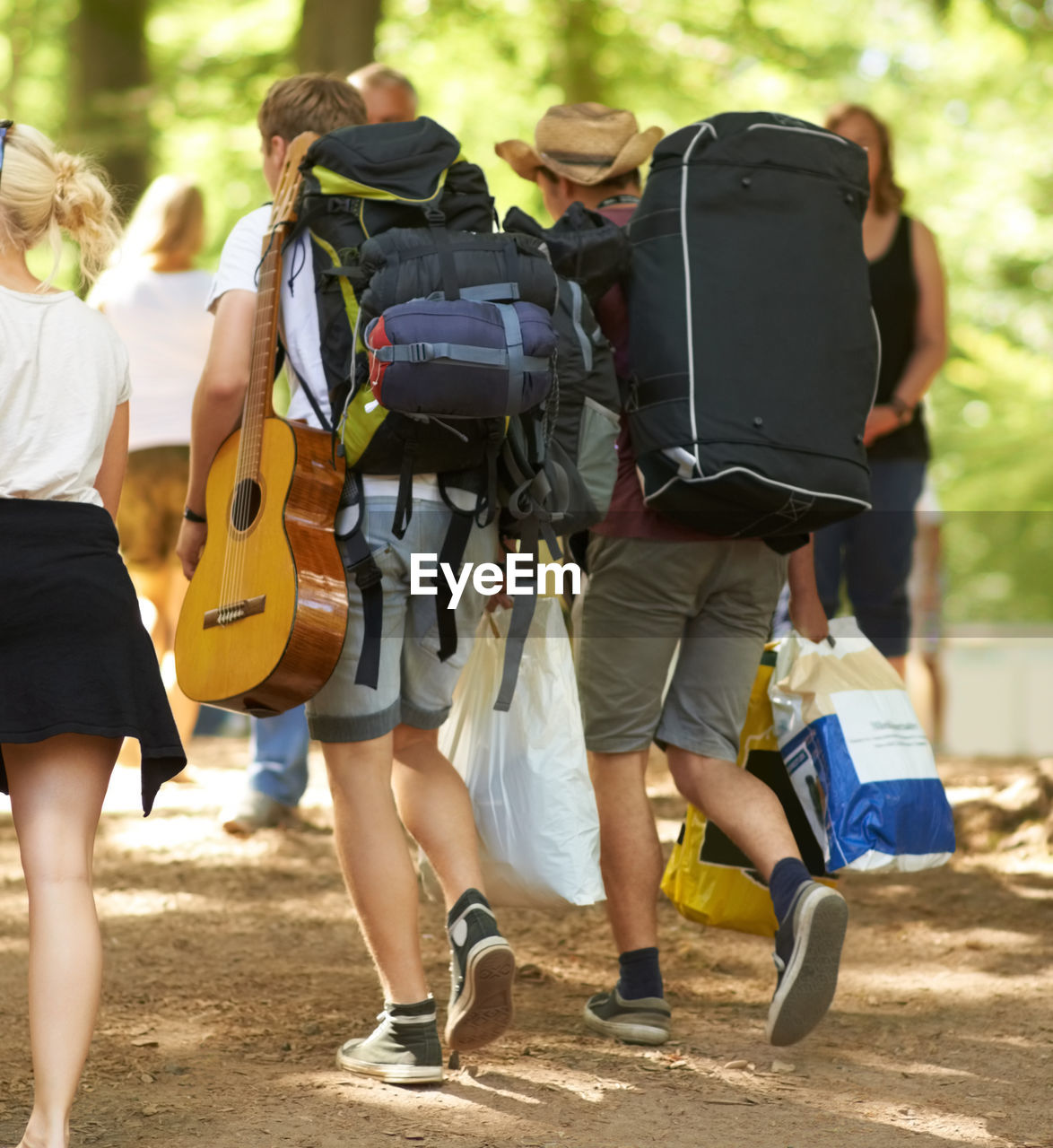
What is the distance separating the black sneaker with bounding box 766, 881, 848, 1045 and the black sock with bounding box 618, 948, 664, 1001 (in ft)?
1.46

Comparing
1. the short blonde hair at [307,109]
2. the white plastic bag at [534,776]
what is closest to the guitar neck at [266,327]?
the short blonde hair at [307,109]

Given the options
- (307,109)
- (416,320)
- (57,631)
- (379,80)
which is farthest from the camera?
(379,80)

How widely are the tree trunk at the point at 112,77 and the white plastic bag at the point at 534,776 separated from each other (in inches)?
367

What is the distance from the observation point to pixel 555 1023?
12.8ft

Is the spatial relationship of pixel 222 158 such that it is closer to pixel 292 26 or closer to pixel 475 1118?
pixel 292 26

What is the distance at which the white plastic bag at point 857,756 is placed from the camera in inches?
148

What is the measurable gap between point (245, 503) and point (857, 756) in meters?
1.61

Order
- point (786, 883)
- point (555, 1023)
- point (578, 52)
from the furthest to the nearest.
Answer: point (578, 52), point (555, 1023), point (786, 883)

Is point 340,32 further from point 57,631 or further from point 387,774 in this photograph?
point 57,631

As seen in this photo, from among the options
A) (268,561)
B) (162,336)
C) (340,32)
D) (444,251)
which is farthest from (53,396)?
(340,32)

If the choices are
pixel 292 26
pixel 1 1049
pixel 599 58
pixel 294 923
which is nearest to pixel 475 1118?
pixel 1 1049

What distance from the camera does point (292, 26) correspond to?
1441 cm

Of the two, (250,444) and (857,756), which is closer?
(250,444)

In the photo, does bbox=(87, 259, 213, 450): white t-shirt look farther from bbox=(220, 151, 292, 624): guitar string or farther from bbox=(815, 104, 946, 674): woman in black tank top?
bbox=(220, 151, 292, 624): guitar string
